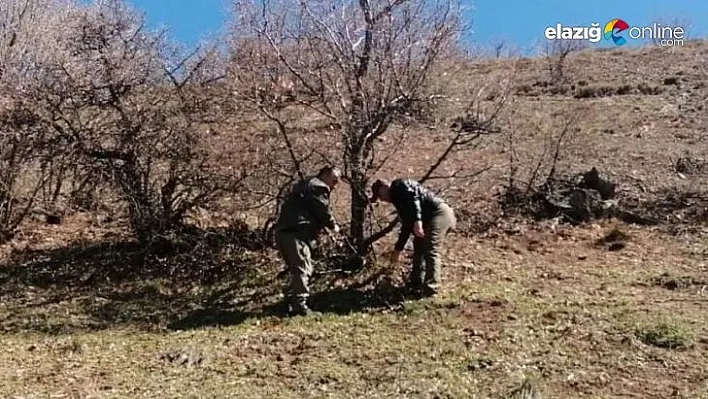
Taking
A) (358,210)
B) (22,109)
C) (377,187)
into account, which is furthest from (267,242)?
(22,109)

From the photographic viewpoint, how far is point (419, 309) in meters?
8.05

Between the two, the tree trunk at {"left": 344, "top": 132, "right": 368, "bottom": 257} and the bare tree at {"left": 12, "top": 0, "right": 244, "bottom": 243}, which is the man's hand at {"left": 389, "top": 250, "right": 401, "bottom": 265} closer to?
the tree trunk at {"left": 344, "top": 132, "right": 368, "bottom": 257}

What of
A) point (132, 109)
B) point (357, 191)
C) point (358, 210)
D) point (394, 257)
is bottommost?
point (394, 257)

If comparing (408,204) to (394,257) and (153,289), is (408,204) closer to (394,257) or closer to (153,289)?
(394,257)

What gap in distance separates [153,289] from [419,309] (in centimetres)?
332

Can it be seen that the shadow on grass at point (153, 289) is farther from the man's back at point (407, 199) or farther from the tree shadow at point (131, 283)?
the man's back at point (407, 199)

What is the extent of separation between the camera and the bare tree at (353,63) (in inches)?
346

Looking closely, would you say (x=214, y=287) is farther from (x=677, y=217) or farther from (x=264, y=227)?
(x=677, y=217)

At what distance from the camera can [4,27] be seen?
1163 centimetres

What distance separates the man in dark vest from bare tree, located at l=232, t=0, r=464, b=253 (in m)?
0.81

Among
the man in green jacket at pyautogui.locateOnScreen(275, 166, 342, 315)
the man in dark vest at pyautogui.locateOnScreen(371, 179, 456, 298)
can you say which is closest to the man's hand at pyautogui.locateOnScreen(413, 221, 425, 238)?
the man in dark vest at pyautogui.locateOnScreen(371, 179, 456, 298)

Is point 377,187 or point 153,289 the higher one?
point 377,187

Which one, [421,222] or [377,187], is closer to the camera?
[421,222]

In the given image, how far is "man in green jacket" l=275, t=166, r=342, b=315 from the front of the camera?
812cm
